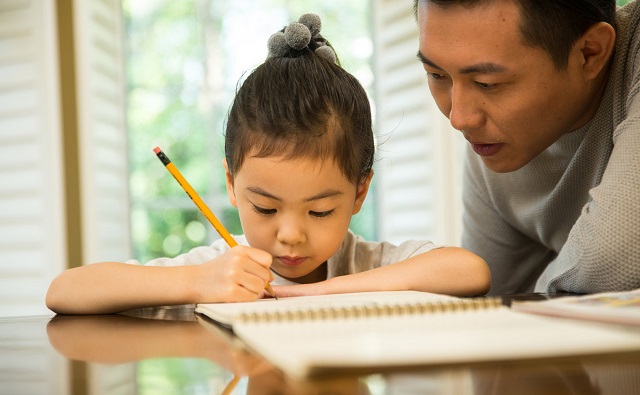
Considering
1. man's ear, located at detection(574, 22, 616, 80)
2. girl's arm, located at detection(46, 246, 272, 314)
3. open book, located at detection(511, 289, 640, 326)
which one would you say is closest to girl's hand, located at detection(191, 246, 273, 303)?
girl's arm, located at detection(46, 246, 272, 314)

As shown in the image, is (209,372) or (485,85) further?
(485,85)

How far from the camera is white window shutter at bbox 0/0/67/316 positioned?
302 cm

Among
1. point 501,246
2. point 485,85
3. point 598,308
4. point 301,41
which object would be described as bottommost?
point 501,246

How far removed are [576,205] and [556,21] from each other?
1.70 ft

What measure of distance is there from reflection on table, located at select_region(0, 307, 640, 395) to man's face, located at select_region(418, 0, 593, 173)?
73 centimetres

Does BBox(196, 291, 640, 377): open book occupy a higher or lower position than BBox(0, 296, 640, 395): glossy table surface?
higher

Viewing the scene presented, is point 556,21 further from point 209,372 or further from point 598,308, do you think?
point 209,372

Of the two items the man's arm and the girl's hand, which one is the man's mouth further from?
the girl's hand

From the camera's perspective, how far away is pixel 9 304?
3.05m

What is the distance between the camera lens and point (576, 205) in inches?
66.6

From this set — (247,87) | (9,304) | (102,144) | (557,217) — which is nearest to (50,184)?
(102,144)

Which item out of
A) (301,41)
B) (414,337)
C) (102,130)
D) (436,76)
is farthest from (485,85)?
(102,130)

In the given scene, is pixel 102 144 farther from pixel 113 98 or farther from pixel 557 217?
pixel 557 217

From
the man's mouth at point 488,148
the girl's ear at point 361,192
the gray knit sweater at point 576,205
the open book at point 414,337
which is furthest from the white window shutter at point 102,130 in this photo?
the open book at point 414,337
